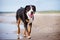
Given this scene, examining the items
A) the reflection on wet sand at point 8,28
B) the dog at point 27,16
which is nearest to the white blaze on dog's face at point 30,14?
the dog at point 27,16

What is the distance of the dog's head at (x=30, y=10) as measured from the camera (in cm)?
146

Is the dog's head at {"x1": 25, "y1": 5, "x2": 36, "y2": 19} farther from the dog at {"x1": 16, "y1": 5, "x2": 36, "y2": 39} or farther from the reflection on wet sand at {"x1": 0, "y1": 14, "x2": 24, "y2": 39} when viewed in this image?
the reflection on wet sand at {"x1": 0, "y1": 14, "x2": 24, "y2": 39}

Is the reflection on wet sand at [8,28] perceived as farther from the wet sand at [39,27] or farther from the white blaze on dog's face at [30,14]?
the white blaze on dog's face at [30,14]

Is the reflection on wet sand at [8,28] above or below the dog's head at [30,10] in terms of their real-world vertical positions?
below

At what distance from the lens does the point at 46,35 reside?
4.98ft

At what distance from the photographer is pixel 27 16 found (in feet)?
4.87

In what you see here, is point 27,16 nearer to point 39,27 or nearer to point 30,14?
point 30,14

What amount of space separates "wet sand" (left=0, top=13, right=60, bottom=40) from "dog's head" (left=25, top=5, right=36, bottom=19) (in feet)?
0.19

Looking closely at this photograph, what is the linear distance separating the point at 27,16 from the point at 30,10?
70 mm

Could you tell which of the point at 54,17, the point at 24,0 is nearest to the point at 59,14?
the point at 54,17

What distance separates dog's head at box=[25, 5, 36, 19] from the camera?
1.46 meters

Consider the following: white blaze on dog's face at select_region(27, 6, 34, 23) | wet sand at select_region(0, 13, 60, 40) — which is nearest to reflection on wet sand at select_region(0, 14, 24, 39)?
wet sand at select_region(0, 13, 60, 40)

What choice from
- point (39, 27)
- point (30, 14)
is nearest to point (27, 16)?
point (30, 14)

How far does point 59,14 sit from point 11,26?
501 millimetres
